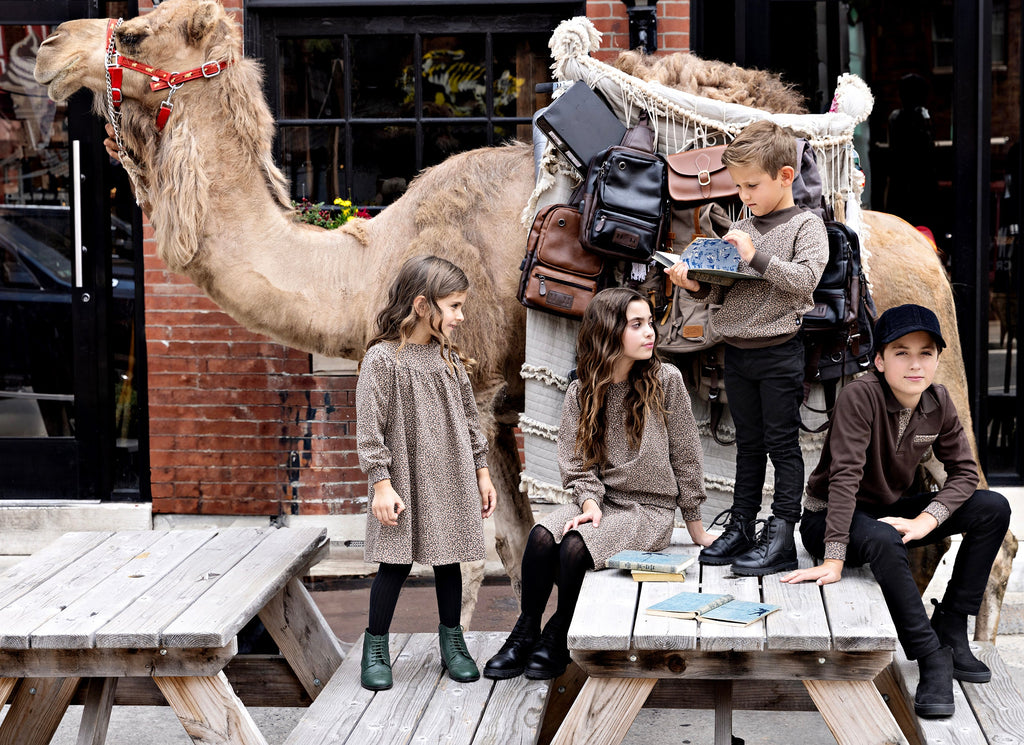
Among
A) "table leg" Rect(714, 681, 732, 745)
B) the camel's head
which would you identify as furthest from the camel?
"table leg" Rect(714, 681, 732, 745)

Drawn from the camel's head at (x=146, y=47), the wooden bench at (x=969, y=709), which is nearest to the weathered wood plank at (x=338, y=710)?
the wooden bench at (x=969, y=709)

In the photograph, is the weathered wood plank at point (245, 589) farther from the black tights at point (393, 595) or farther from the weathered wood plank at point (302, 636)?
the black tights at point (393, 595)

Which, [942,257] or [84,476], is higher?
[942,257]

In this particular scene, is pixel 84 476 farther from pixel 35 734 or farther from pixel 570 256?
pixel 570 256

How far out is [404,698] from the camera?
11.1 ft

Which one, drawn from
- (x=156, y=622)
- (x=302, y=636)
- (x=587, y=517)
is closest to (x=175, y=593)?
(x=156, y=622)

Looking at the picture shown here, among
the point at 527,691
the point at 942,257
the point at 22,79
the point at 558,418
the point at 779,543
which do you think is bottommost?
the point at 527,691

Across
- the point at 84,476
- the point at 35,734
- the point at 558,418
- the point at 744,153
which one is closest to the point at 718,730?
the point at 558,418

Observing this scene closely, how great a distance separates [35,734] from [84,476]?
2944mm

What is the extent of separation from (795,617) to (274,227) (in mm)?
2526

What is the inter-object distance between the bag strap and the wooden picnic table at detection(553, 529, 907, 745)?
181 centimetres

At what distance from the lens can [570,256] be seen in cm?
423

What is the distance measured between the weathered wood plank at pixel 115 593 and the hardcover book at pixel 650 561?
147cm

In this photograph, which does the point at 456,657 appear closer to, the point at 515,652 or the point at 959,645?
A: the point at 515,652
